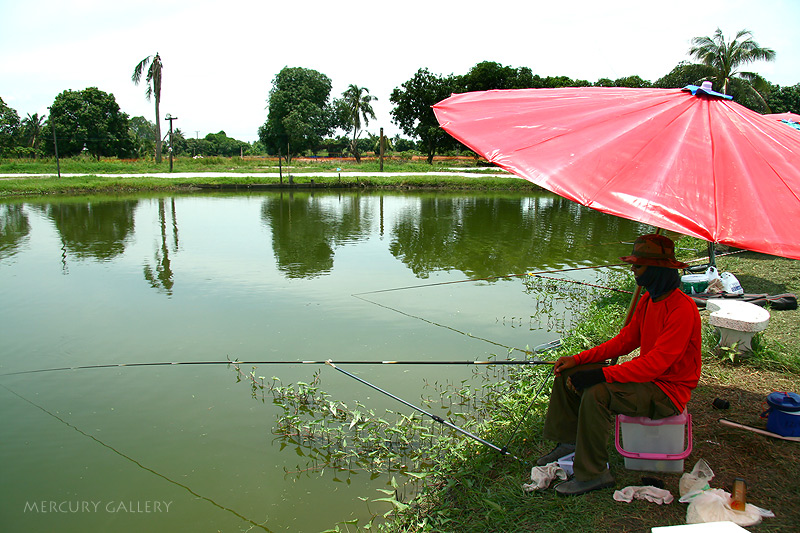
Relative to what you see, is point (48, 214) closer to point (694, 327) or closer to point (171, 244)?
point (171, 244)

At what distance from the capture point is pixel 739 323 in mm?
3803

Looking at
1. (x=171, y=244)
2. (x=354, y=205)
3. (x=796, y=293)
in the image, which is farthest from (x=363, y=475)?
(x=354, y=205)

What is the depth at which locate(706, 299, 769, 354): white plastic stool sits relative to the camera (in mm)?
3781

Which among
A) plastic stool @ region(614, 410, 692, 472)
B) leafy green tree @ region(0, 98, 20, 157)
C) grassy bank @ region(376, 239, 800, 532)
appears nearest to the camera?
grassy bank @ region(376, 239, 800, 532)

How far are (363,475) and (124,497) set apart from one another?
1431 mm

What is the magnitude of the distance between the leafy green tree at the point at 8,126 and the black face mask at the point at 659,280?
4551 centimetres

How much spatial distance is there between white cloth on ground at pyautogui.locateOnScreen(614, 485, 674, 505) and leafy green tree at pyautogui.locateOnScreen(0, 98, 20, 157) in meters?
45.7

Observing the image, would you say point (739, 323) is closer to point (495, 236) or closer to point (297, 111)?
point (495, 236)

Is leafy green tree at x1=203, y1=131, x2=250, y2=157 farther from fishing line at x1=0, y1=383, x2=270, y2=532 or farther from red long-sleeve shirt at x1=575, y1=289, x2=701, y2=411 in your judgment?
red long-sleeve shirt at x1=575, y1=289, x2=701, y2=411

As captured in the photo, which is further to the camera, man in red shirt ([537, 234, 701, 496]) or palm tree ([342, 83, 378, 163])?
palm tree ([342, 83, 378, 163])

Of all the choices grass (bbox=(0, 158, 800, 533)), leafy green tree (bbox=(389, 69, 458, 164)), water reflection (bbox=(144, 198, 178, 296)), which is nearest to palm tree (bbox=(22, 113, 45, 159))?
leafy green tree (bbox=(389, 69, 458, 164))

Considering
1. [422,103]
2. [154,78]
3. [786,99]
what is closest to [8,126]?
[154,78]

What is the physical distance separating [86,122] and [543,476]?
4241 cm

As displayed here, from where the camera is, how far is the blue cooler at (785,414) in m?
2.64
